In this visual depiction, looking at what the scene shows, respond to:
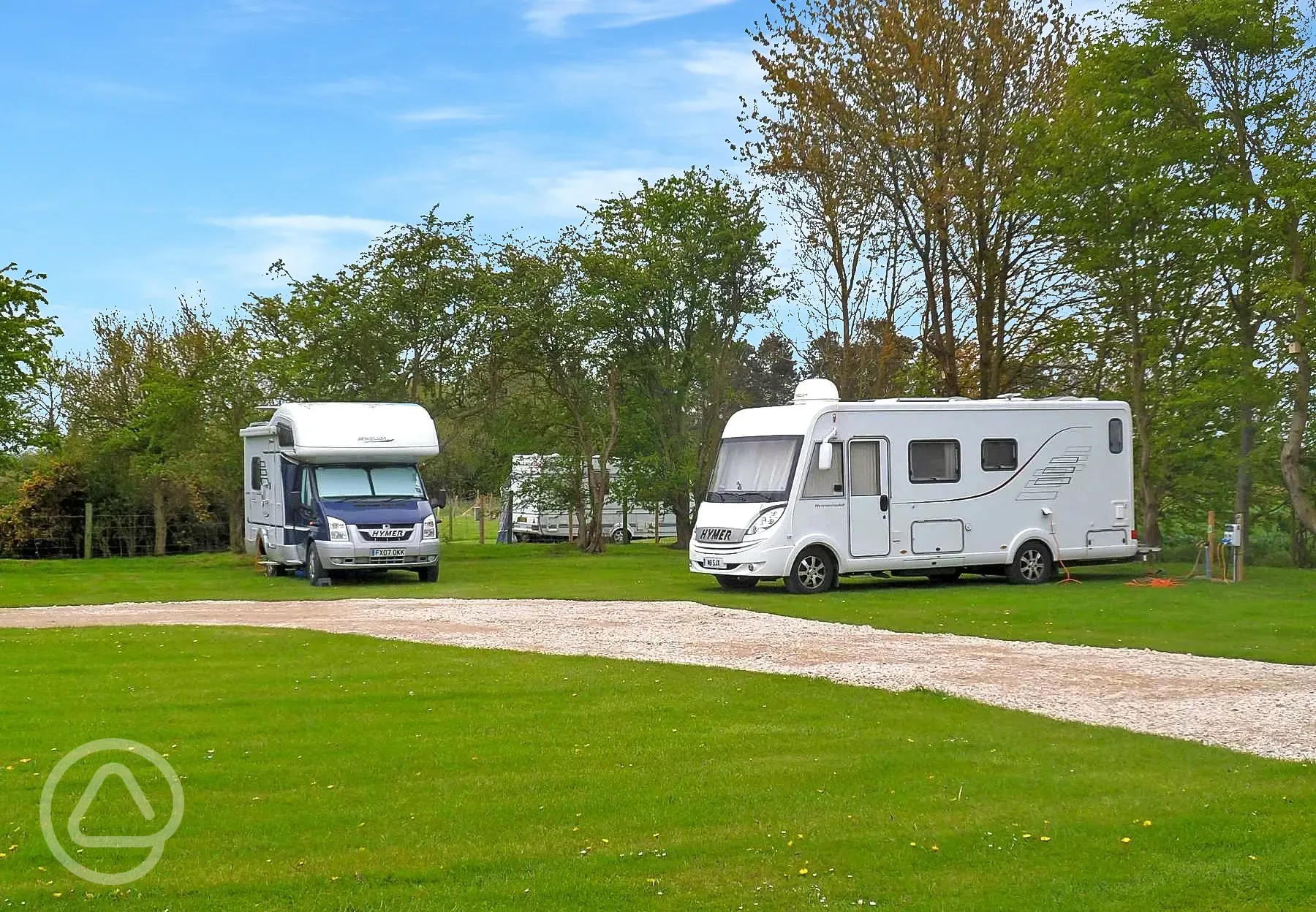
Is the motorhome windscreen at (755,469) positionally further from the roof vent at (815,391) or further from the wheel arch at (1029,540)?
the wheel arch at (1029,540)

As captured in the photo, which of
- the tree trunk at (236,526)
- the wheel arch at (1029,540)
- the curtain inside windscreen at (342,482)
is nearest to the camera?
the wheel arch at (1029,540)

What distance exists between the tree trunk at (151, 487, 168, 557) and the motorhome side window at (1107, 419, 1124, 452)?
24.4 metres

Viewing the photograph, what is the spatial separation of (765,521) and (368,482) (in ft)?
23.9

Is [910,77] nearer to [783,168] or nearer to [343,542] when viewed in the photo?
A: [783,168]

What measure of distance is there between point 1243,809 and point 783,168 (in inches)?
1021

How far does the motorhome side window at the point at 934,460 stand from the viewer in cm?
2144

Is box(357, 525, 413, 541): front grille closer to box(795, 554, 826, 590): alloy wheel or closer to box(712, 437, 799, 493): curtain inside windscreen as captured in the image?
box(712, 437, 799, 493): curtain inside windscreen

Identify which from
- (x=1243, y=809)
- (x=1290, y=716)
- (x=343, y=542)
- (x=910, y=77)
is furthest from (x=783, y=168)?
(x=1243, y=809)

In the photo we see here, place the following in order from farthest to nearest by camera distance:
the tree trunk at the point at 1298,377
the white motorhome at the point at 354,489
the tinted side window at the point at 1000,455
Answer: the white motorhome at the point at 354,489 → the tree trunk at the point at 1298,377 → the tinted side window at the point at 1000,455

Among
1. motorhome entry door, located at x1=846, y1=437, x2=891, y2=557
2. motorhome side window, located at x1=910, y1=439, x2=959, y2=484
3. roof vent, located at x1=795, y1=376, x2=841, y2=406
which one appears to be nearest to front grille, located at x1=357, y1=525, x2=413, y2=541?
roof vent, located at x1=795, y1=376, x2=841, y2=406

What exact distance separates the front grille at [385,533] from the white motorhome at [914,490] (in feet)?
16.5

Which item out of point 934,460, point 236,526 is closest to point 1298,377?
point 934,460

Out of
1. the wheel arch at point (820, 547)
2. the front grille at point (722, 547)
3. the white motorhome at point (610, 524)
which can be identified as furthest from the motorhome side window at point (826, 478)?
the white motorhome at point (610, 524)

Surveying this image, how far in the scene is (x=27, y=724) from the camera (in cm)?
905
